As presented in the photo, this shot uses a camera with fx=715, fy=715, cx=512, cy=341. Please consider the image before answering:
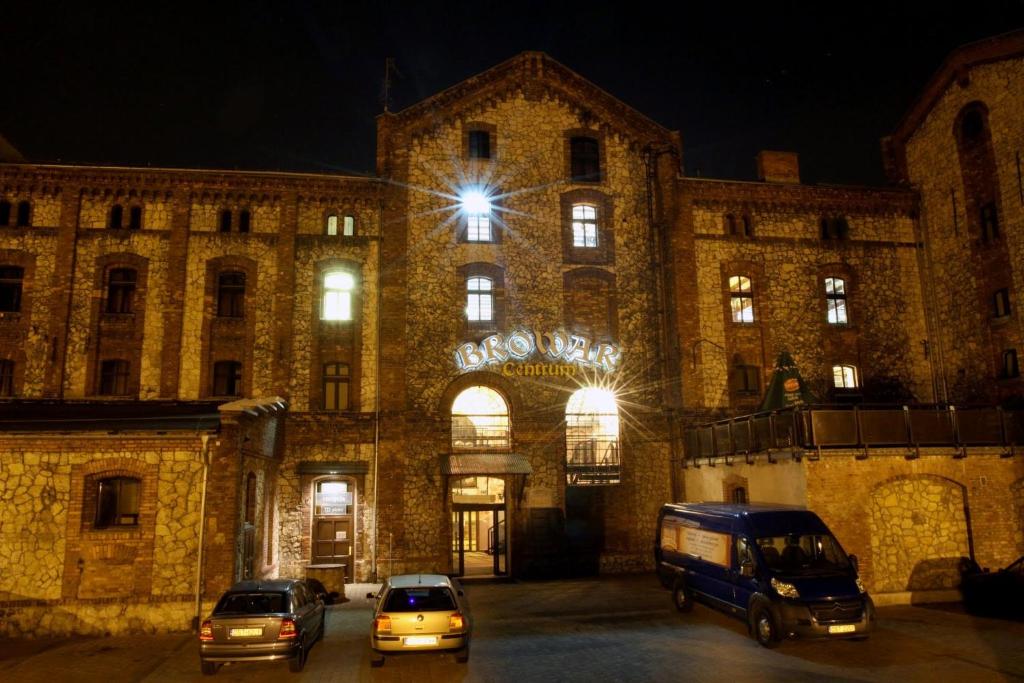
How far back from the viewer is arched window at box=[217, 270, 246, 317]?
22875 mm

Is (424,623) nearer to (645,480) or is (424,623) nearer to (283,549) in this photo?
(283,549)

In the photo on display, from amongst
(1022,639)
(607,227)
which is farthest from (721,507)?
(607,227)

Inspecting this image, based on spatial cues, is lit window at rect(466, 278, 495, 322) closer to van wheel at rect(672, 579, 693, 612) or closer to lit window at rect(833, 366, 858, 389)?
van wheel at rect(672, 579, 693, 612)

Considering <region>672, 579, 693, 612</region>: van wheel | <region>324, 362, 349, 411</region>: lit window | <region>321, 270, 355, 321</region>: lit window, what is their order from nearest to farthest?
1. <region>672, 579, 693, 612</region>: van wheel
2. <region>324, 362, 349, 411</region>: lit window
3. <region>321, 270, 355, 321</region>: lit window

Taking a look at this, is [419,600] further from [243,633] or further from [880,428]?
[880,428]

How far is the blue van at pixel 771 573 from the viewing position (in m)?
13.1

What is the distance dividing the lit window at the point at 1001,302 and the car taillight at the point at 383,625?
21027 mm

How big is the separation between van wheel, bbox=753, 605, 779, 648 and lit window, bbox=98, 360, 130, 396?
18.7m

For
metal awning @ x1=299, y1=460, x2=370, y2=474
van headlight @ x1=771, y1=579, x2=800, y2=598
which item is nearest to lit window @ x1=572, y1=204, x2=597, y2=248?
metal awning @ x1=299, y1=460, x2=370, y2=474

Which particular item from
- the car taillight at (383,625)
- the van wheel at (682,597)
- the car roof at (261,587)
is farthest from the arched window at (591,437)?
the car roof at (261,587)

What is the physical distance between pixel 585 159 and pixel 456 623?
17781 mm

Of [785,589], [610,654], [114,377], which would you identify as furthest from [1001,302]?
[114,377]

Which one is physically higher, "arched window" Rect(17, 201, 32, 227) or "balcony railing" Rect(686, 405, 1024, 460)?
"arched window" Rect(17, 201, 32, 227)

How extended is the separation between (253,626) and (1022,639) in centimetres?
1449
